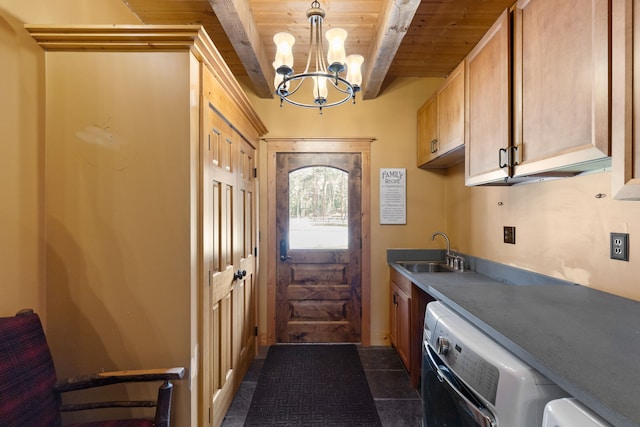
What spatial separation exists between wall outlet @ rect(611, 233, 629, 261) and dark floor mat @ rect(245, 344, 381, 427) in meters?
1.64

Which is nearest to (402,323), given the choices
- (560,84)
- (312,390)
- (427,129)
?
(312,390)

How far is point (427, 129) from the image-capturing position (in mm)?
2781

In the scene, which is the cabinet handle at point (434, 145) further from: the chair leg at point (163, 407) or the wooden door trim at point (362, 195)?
the chair leg at point (163, 407)

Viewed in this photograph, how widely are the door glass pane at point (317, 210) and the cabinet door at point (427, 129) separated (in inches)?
30.2

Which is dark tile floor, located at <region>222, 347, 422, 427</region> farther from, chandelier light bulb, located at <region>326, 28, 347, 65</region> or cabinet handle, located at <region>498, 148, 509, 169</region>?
chandelier light bulb, located at <region>326, 28, 347, 65</region>

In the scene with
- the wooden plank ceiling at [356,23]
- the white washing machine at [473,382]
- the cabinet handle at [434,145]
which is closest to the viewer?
the white washing machine at [473,382]

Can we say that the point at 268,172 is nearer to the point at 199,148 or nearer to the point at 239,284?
the point at 239,284

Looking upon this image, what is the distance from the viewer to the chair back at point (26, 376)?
1.08 m

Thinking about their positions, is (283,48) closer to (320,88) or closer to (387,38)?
(320,88)

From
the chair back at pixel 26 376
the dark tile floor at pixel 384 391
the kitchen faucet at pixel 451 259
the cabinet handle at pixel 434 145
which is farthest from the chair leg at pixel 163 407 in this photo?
the cabinet handle at pixel 434 145

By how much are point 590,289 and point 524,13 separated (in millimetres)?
1371

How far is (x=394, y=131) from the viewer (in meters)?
3.10

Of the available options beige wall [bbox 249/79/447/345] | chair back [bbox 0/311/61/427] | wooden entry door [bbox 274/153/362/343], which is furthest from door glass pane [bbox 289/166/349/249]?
chair back [bbox 0/311/61/427]

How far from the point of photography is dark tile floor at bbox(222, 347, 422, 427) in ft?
6.62
